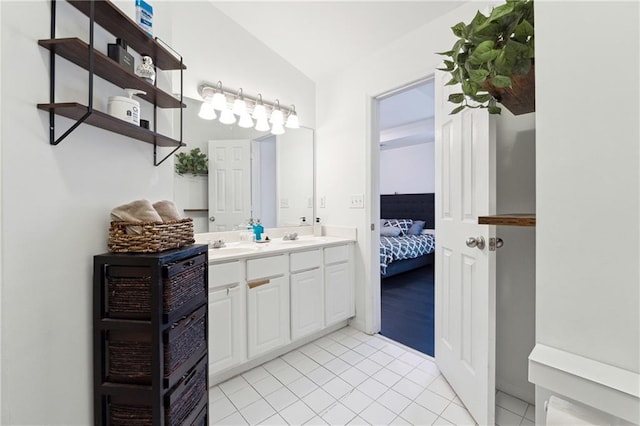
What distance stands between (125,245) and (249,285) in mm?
982

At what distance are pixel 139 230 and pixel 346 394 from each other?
1.47 m

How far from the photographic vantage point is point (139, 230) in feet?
3.10

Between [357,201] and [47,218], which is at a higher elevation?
[357,201]

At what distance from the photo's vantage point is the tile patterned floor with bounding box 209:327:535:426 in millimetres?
1473

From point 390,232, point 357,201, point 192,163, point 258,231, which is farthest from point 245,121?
point 390,232

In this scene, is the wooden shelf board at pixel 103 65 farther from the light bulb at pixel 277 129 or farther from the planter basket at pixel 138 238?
the light bulb at pixel 277 129

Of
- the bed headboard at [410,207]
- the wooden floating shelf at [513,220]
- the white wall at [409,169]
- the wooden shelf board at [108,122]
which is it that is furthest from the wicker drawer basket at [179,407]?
the white wall at [409,169]

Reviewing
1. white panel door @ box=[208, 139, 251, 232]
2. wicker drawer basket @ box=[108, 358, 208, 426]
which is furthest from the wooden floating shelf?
white panel door @ box=[208, 139, 251, 232]

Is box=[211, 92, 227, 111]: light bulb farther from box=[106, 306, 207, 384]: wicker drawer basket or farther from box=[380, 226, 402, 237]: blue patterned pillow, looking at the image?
box=[380, 226, 402, 237]: blue patterned pillow

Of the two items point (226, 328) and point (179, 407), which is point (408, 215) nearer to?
point (226, 328)

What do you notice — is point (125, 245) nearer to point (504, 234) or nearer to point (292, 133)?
point (504, 234)

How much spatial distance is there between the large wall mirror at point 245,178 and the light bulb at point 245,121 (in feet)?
0.17

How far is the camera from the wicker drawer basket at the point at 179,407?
900 millimetres

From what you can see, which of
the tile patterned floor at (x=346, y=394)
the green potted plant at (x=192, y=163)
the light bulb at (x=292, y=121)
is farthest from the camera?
the light bulb at (x=292, y=121)
